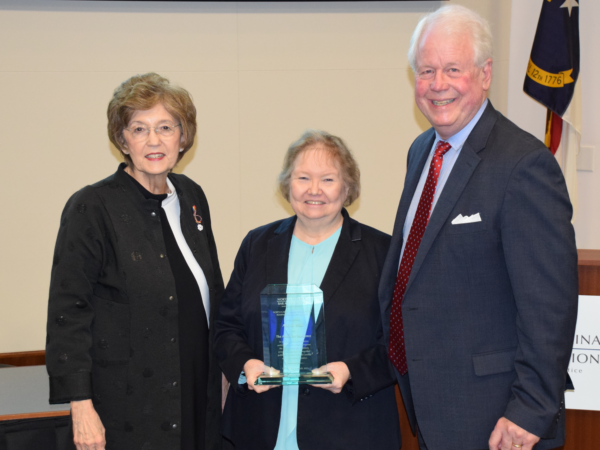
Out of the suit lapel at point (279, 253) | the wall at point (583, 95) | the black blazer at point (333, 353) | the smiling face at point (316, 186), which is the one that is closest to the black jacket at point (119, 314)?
the black blazer at point (333, 353)

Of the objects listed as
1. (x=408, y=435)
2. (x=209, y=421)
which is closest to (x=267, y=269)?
(x=209, y=421)

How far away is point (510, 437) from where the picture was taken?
5.71 feet

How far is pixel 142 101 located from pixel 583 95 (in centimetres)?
350

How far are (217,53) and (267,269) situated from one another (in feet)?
7.73

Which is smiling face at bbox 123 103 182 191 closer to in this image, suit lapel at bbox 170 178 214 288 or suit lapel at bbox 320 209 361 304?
suit lapel at bbox 170 178 214 288

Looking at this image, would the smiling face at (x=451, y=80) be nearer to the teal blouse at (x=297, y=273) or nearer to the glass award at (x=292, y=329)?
the teal blouse at (x=297, y=273)

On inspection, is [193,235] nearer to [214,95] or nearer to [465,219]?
[465,219]

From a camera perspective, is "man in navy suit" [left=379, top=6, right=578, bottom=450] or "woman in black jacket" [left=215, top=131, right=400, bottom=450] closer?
"man in navy suit" [left=379, top=6, right=578, bottom=450]

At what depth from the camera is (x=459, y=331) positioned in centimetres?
185

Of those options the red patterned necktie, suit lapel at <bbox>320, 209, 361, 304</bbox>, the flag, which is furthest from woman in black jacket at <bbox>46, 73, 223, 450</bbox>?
the flag

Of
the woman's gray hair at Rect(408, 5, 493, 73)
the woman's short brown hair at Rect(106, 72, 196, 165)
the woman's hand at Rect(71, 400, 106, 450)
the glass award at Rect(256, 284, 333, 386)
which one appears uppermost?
the woman's gray hair at Rect(408, 5, 493, 73)

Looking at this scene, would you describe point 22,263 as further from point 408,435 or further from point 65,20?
point 408,435

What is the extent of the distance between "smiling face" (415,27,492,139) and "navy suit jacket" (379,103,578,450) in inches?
3.2

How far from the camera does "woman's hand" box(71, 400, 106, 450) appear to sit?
6.37 feet
